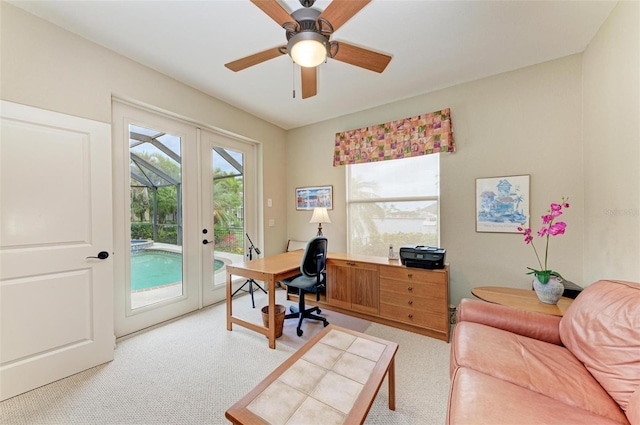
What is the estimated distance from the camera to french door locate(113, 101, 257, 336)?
2471mm

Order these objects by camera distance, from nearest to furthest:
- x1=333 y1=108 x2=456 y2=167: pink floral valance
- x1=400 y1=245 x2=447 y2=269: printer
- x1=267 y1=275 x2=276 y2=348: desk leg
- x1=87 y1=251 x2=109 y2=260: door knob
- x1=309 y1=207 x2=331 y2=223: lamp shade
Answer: x1=87 y1=251 x2=109 y2=260: door knob, x1=267 y1=275 x2=276 y2=348: desk leg, x1=400 y1=245 x2=447 y2=269: printer, x1=333 y1=108 x2=456 y2=167: pink floral valance, x1=309 y1=207 x2=331 y2=223: lamp shade

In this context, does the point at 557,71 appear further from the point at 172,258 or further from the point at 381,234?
the point at 172,258

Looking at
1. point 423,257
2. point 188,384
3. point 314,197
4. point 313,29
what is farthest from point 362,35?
point 188,384

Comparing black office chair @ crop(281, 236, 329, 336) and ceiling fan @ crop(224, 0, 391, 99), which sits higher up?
ceiling fan @ crop(224, 0, 391, 99)

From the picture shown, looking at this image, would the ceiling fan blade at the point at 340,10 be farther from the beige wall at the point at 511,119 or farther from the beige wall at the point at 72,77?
the beige wall at the point at 72,77

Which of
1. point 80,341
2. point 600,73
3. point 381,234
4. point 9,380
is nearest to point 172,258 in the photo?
point 80,341

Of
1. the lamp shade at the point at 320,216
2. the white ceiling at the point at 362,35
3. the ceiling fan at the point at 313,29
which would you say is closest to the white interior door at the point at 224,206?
the white ceiling at the point at 362,35

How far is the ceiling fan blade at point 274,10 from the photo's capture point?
1.31 meters

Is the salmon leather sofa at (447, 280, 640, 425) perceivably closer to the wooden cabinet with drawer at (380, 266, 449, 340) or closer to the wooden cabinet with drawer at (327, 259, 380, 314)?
the wooden cabinet with drawer at (380, 266, 449, 340)

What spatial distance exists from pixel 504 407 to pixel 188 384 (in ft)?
6.51

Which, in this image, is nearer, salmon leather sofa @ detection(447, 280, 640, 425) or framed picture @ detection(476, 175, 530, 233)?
salmon leather sofa @ detection(447, 280, 640, 425)

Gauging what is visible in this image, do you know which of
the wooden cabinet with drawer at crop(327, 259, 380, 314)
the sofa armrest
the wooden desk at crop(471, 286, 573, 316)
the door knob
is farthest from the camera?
the wooden cabinet with drawer at crop(327, 259, 380, 314)

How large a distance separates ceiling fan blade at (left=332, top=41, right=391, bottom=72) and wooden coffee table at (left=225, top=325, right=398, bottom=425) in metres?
1.97

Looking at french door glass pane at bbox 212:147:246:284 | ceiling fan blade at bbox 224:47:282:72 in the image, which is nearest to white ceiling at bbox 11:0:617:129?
ceiling fan blade at bbox 224:47:282:72
